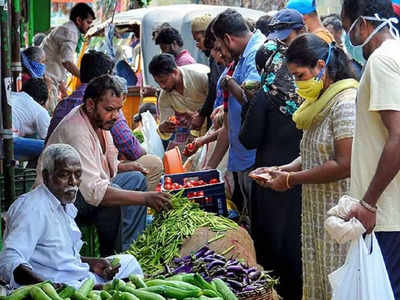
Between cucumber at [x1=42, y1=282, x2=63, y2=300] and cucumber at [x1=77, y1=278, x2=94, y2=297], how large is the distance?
17cm

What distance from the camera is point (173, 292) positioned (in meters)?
4.86

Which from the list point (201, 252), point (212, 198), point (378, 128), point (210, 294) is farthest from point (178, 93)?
Answer: point (378, 128)

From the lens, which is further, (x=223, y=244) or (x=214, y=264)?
(x=223, y=244)

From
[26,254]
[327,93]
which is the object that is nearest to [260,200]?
[327,93]

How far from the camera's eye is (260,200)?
7.09 meters

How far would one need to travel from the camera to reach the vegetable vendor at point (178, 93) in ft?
29.8

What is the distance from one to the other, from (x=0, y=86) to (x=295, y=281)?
2.71 metres

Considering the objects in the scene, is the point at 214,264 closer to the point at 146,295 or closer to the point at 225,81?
the point at 146,295

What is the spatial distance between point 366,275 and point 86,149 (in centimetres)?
282

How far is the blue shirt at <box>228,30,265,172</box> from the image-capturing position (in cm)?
725

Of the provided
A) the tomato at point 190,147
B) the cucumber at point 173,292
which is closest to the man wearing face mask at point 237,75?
the tomato at point 190,147

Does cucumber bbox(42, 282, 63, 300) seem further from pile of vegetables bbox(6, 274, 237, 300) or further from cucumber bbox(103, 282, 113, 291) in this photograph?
cucumber bbox(103, 282, 113, 291)

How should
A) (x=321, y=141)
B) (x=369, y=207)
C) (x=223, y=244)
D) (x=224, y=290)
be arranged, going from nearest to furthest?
1. (x=369, y=207)
2. (x=224, y=290)
3. (x=321, y=141)
4. (x=223, y=244)

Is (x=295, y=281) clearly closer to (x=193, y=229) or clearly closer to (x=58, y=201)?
(x=193, y=229)
